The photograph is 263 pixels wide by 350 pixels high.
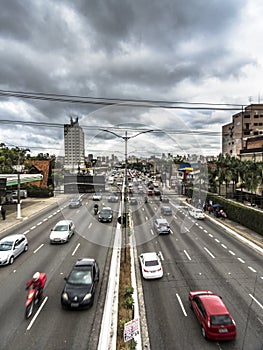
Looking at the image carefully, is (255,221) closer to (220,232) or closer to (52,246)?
(220,232)

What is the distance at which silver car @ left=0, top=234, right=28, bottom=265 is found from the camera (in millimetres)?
19094

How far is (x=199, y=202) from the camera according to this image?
5222 cm

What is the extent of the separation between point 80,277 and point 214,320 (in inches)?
300

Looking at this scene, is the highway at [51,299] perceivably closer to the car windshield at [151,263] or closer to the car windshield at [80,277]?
the car windshield at [80,277]

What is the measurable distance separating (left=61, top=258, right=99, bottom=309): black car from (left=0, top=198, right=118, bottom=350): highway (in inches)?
18.7

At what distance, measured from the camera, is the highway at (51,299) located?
10.9 meters

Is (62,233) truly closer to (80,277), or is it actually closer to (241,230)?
(80,277)

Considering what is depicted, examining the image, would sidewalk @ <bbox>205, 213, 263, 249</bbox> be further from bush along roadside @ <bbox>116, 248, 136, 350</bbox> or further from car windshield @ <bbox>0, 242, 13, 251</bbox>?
car windshield @ <bbox>0, 242, 13, 251</bbox>

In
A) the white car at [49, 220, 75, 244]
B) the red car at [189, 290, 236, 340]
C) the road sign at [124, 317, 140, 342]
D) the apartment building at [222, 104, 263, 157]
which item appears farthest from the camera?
the apartment building at [222, 104, 263, 157]

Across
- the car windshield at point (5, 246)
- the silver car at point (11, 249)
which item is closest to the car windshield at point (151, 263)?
the silver car at point (11, 249)

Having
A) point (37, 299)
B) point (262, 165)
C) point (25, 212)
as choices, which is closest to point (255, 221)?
point (262, 165)

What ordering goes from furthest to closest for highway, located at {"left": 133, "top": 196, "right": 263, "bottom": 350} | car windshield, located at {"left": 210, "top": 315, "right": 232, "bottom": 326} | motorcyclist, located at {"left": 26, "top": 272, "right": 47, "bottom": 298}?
motorcyclist, located at {"left": 26, "top": 272, "right": 47, "bottom": 298}
highway, located at {"left": 133, "top": 196, "right": 263, "bottom": 350}
car windshield, located at {"left": 210, "top": 315, "right": 232, "bottom": 326}

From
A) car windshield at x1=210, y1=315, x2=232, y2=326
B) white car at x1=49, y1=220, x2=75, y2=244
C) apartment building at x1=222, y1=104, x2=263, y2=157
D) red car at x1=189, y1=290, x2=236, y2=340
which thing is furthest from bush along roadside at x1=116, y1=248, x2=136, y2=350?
apartment building at x1=222, y1=104, x2=263, y2=157

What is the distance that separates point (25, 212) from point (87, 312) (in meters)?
33.2
